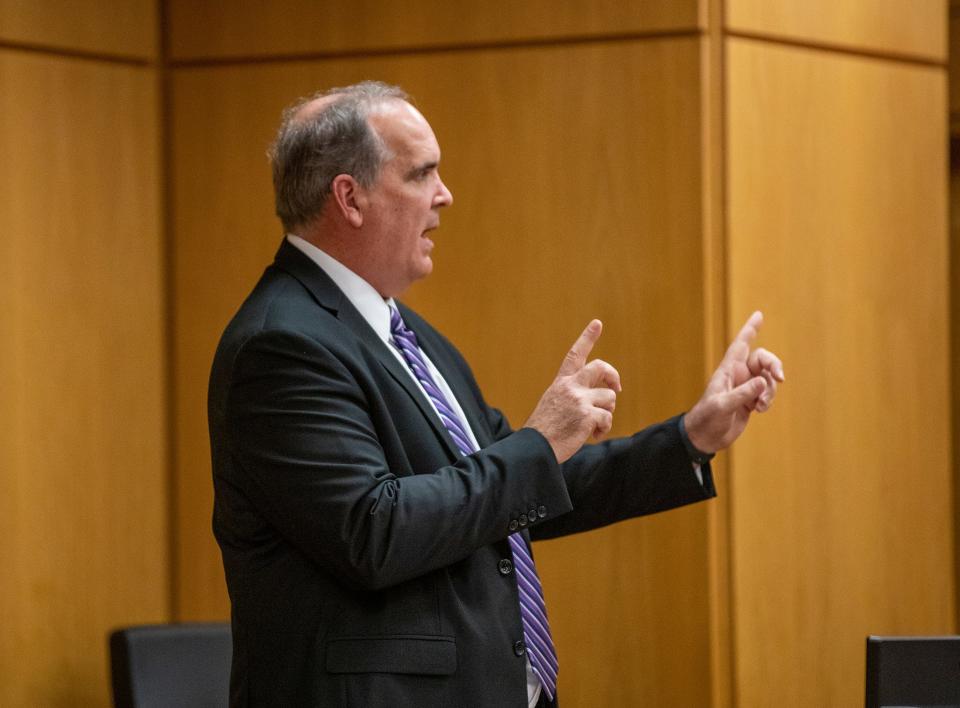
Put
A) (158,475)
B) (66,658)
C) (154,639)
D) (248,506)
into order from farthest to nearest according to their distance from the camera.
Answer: (158,475) < (66,658) < (154,639) < (248,506)

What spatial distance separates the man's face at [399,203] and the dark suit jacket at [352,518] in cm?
12

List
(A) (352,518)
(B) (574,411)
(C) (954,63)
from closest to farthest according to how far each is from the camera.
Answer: (A) (352,518) < (B) (574,411) < (C) (954,63)

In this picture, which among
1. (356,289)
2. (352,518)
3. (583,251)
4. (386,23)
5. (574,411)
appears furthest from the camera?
(386,23)

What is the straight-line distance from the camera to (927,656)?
2.22 meters

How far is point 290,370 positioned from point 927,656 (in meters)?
1.12

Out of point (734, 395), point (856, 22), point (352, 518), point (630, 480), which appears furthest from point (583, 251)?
point (352, 518)

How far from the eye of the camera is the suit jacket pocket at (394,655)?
2.02 m

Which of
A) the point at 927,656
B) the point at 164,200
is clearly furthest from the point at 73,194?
the point at 927,656

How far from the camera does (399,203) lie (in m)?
2.31

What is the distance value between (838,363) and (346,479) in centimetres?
201

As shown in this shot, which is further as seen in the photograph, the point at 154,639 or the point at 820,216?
the point at 820,216

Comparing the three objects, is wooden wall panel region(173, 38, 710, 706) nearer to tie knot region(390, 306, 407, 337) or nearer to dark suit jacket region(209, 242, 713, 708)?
tie knot region(390, 306, 407, 337)

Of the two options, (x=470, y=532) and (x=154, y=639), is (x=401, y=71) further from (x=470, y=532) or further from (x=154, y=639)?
(x=470, y=532)

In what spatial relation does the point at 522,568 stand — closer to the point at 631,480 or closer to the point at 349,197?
the point at 631,480
